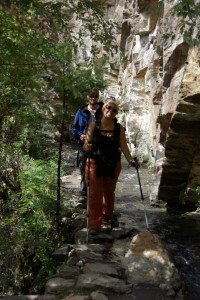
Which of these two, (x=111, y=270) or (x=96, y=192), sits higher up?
(x=96, y=192)

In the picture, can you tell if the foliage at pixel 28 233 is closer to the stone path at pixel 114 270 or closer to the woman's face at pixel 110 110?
the stone path at pixel 114 270

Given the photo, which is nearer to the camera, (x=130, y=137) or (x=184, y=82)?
(x=184, y=82)

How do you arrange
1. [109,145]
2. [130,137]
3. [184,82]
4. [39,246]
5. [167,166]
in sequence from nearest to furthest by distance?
1. [109,145]
2. [39,246]
3. [184,82]
4. [167,166]
5. [130,137]

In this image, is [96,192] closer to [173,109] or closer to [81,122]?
[81,122]

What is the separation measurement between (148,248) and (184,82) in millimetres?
3944

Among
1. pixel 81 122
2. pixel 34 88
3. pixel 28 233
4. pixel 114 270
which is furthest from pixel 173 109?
pixel 114 270

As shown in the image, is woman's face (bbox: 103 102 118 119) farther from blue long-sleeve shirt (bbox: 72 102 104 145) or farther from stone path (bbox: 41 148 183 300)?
stone path (bbox: 41 148 183 300)

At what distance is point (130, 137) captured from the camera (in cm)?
1892

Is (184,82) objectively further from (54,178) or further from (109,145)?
(54,178)

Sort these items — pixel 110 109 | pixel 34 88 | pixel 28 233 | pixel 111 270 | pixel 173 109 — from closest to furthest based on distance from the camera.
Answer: pixel 111 270 → pixel 110 109 → pixel 28 233 → pixel 34 88 → pixel 173 109

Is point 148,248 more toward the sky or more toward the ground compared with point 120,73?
more toward the ground

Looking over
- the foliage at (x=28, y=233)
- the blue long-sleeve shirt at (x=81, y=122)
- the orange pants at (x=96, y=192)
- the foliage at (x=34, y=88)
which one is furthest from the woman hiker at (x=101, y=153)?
the foliage at (x=28, y=233)

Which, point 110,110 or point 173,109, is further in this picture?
point 173,109

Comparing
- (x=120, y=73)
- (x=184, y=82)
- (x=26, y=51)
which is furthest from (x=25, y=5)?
(x=120, y=73)
